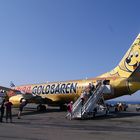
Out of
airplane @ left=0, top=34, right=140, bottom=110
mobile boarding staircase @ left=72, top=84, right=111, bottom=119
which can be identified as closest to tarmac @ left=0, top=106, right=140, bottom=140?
mobile boarding staircase @ left=72, top=84, right=111, bottom=119

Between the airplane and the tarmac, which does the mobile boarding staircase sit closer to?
the airplane

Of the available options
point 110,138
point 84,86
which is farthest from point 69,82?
point 110,138

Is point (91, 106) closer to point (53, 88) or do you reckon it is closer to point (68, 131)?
point (68, 131)

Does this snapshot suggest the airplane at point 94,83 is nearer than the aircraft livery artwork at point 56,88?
Yes

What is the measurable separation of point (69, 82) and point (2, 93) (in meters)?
11.5

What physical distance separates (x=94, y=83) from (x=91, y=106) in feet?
18.1

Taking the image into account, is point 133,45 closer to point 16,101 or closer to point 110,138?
point 16,101

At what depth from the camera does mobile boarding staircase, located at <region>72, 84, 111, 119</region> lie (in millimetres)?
29703

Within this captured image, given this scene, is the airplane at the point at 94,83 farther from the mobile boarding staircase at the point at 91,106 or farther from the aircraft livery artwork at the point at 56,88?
the mobile boarding staircase at the point at 91,106

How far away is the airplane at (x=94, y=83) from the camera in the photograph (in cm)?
3312

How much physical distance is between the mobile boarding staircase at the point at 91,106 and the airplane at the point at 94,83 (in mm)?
1361

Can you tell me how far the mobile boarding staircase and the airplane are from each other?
1.36 meters

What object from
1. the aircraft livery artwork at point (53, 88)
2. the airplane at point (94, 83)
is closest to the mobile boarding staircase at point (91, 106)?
the airplane at point (94, 83)

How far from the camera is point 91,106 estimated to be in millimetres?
30812
